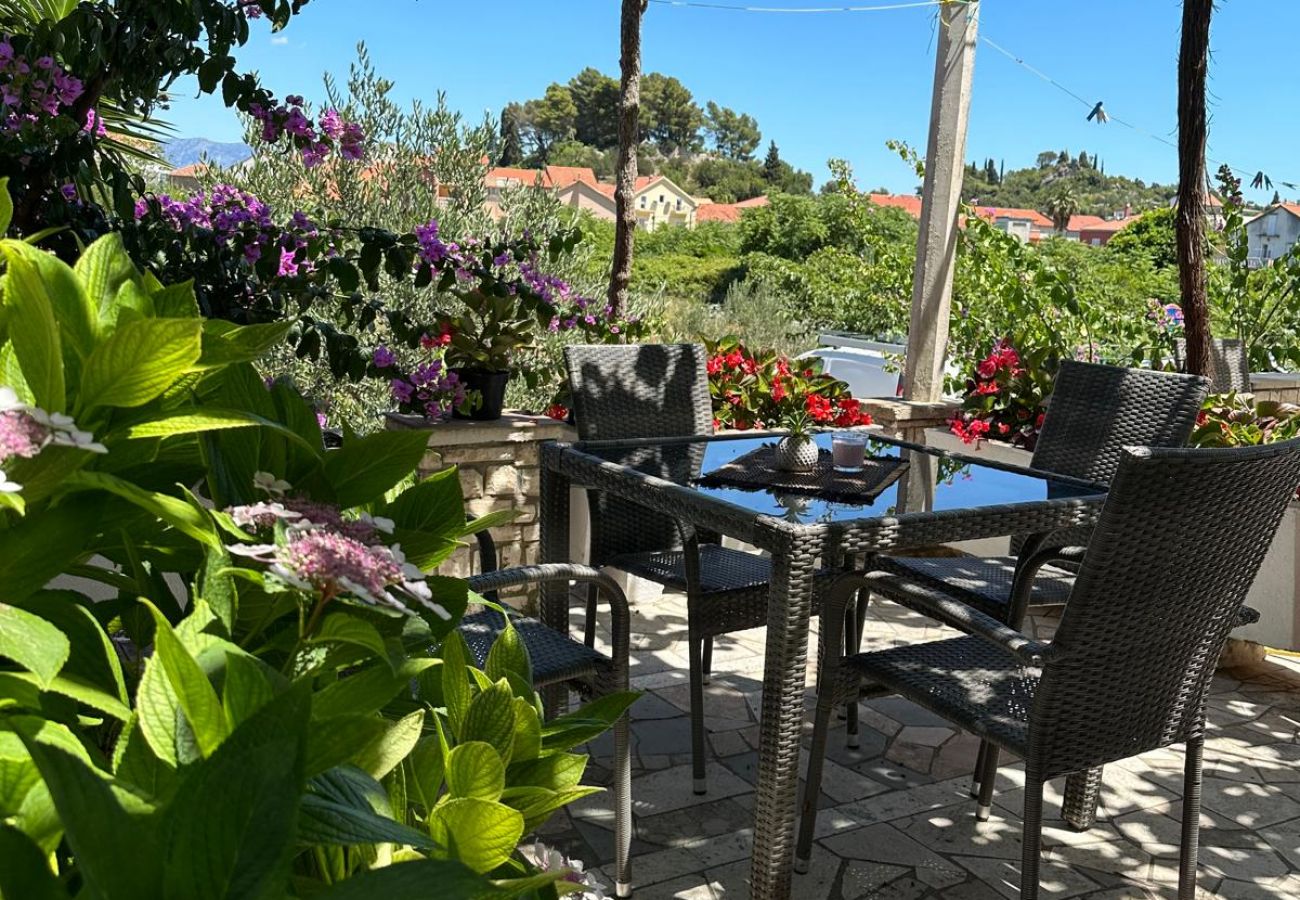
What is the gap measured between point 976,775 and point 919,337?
262 centimetres

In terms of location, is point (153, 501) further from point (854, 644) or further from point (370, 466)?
point (854, 644)

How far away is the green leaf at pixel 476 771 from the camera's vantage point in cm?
59

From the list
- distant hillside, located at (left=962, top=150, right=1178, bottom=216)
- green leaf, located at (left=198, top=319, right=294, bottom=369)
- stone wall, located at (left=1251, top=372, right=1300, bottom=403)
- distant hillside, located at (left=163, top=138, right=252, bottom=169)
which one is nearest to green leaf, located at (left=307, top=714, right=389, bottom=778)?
green leaf, located at (left=198, top=319, right=294, bottom=369)

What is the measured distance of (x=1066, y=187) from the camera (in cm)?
4719

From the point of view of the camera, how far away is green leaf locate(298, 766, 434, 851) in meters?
0.49

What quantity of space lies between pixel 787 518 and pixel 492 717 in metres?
1.64

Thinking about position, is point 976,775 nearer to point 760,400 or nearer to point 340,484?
point 760,400

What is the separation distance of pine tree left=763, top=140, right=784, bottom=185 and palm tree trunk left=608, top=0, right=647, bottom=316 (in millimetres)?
53735

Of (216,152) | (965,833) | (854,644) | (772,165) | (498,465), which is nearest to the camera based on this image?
(965,833)

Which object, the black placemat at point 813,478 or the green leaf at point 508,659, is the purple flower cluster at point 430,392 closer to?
the black placemat at point 813,478

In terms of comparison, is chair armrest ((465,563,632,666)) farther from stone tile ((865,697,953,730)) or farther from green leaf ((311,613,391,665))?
green leaf ((311,613,391,665))

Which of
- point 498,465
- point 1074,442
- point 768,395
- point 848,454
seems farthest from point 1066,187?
point 848,454

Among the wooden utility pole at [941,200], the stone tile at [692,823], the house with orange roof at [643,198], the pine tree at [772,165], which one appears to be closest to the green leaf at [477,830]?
the stone tile at [692,823]

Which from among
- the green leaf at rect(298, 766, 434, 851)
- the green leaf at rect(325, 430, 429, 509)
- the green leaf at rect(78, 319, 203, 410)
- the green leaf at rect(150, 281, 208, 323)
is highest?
the green leaf at rect(150, 281, 208, 323)
